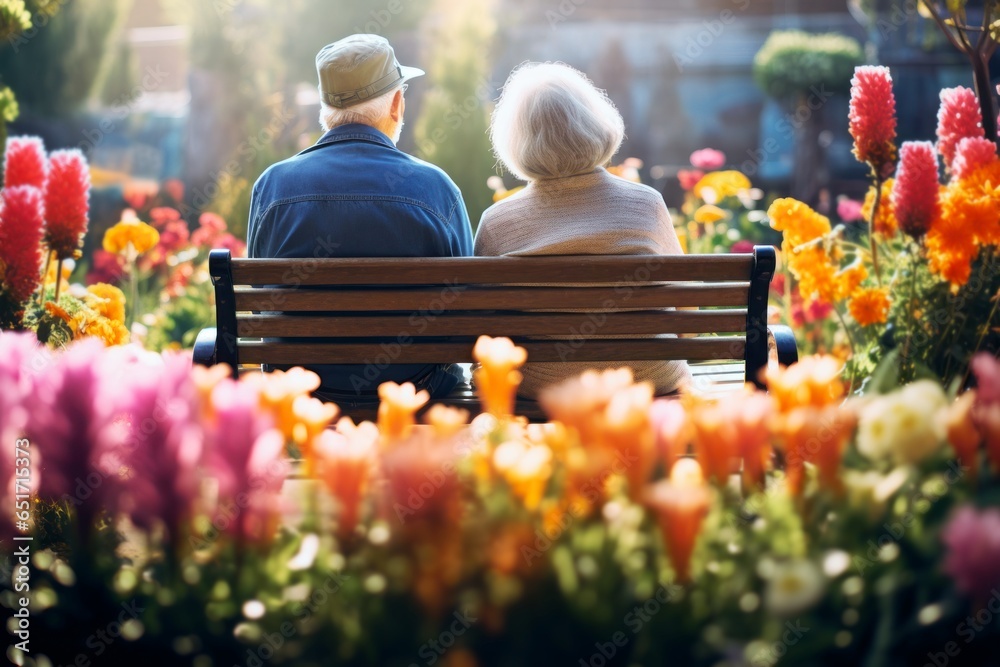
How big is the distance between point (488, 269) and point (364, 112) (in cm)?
76

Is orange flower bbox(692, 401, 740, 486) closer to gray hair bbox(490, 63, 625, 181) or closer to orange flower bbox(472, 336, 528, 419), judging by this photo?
orange flower bbox(472, 336, 528, 419)

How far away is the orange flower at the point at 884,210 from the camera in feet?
11.3

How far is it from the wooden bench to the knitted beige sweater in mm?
153

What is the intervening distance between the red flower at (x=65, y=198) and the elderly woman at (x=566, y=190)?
1303mm

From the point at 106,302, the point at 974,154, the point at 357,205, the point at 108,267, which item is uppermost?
the point at 974,154

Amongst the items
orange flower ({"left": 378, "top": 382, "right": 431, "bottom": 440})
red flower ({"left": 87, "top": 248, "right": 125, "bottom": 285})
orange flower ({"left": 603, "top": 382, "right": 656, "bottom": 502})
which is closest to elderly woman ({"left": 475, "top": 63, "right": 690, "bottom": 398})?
orange flower ({"left": 378, "top": 382, "right": 431, "bottom": 440})

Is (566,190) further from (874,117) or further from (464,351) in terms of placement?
(874,117)

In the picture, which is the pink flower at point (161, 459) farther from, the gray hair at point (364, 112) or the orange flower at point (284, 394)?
the gray hair at point (364, 112)

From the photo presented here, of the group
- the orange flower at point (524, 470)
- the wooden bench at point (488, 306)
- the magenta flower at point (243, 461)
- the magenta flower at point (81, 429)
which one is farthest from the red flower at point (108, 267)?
the orange flower at point (524, 470)

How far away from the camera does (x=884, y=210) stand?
3.50 meters

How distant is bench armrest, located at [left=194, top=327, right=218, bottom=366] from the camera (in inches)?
94.8

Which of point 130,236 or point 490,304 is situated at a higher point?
point 490,304

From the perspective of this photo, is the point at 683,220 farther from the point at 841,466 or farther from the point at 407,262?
A: the point at 841,466

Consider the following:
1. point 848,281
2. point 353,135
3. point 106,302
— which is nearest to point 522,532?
point 353,135
